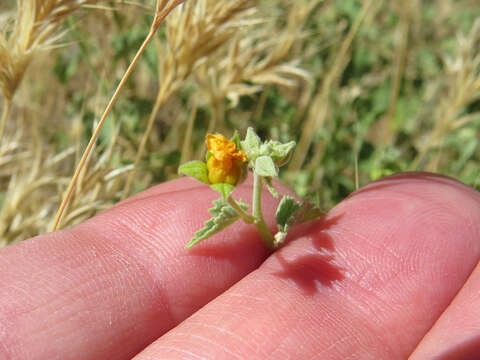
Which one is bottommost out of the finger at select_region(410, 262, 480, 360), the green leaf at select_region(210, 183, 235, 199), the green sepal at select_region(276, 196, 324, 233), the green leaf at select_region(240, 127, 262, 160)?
the finger at select_region(410, 262, 480, 360)

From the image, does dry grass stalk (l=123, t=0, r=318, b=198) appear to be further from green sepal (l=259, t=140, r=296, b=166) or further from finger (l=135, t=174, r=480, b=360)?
finger (l=135, t=174, r=480, b=360)

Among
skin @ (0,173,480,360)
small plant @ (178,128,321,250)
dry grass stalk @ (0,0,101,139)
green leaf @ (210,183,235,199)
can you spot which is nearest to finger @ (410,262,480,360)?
skin @ (0,173,480,360)

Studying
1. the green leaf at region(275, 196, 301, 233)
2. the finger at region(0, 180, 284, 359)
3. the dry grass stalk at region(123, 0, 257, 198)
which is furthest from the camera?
the dry grass stalk at region(123, 0, 257, 198)

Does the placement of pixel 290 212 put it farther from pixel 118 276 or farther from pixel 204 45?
pixel 204 45

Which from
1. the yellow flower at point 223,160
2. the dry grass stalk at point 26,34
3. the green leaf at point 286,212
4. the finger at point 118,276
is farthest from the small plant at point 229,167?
the dry grass stalk at point 26,34

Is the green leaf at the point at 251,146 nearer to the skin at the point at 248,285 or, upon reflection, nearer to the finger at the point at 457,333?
the skin at the point at 248,285

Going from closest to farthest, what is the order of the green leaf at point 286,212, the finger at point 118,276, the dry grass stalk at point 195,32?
the finger at point 118,276
the green leaf at point 286,212
the dry grass stalk at point 195,32

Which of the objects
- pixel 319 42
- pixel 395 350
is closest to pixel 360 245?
pixel 395 350
